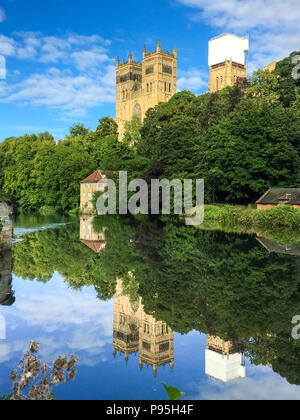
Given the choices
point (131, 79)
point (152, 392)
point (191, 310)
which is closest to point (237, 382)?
point (152, 392)

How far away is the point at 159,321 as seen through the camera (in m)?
7.16

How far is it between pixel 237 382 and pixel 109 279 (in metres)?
5.85

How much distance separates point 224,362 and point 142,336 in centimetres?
171

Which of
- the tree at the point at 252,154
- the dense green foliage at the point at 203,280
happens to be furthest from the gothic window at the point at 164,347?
the tree at the point at 252,154

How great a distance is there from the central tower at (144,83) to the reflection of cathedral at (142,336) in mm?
98325

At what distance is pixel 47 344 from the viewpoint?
19.8 feet

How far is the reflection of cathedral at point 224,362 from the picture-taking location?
17.0ft

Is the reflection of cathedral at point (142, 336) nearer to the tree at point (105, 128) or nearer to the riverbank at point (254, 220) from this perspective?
the riverbank at point (254, 220)

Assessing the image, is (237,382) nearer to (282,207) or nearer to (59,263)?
(59,263)

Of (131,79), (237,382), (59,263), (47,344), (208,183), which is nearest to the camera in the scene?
(237,382)

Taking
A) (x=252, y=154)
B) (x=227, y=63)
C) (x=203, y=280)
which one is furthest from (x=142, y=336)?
(x=227, y=63)

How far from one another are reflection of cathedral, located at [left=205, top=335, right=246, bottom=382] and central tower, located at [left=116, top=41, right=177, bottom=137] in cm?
A: 10023

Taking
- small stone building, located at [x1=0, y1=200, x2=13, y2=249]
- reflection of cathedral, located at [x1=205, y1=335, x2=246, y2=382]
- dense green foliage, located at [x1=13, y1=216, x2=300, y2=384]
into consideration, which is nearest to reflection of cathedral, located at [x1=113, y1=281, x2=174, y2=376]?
dense green foliage, located at [x1=13, y1=216, x2=300, y2=384]

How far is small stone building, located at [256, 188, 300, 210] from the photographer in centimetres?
2859
